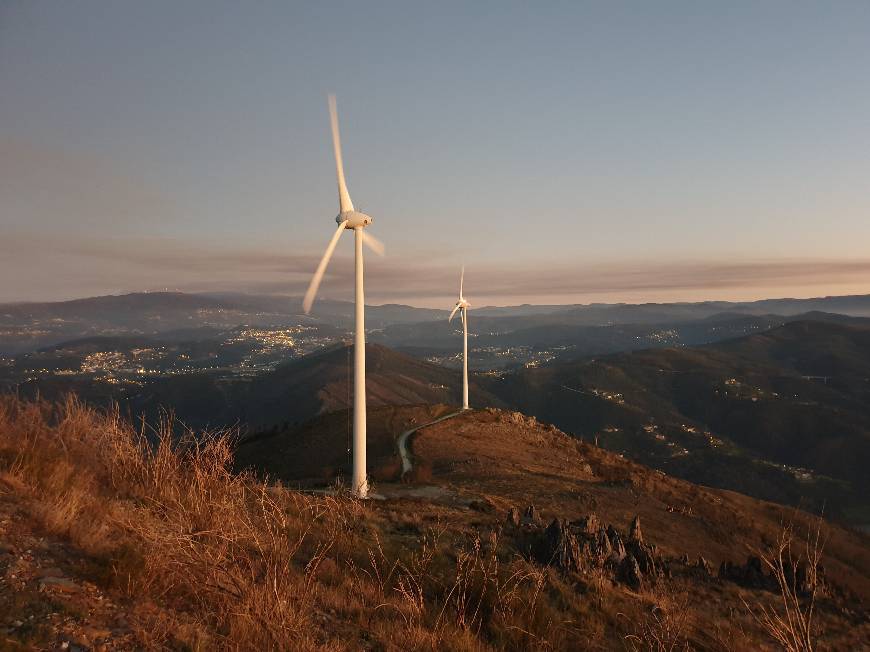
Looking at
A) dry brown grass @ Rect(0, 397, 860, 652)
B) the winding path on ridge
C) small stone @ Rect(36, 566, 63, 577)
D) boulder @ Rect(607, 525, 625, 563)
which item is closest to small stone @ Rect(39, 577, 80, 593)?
small stone @ Rect(36, 566, 63, 577)

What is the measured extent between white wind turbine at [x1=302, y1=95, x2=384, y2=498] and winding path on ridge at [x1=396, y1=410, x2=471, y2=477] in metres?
13.8

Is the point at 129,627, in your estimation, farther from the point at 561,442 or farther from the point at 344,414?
the point at 344,414

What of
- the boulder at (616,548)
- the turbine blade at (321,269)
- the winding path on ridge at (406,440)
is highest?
the turbine blade at (321,269)

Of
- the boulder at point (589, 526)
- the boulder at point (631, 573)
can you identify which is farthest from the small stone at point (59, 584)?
the boulder at point (589, 526)

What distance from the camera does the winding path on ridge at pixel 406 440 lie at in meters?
48.0

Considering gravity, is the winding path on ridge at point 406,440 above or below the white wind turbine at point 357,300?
Result: below

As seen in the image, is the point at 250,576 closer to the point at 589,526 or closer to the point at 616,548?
the point at 616,548

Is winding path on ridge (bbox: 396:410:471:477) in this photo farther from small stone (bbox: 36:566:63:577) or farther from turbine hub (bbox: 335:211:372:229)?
small stone (bbox: 36:566:63:577)

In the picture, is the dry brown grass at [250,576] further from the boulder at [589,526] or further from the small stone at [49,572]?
the boulder at [589,526]

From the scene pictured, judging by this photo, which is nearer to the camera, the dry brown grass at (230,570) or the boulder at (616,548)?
the dry brown grass at (230,570)

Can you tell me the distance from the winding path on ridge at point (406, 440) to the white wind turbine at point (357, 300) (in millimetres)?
13792

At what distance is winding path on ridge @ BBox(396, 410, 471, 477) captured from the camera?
1890 inches

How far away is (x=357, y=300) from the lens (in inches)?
1239

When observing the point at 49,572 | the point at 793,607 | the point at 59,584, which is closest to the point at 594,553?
the point at 793,607
